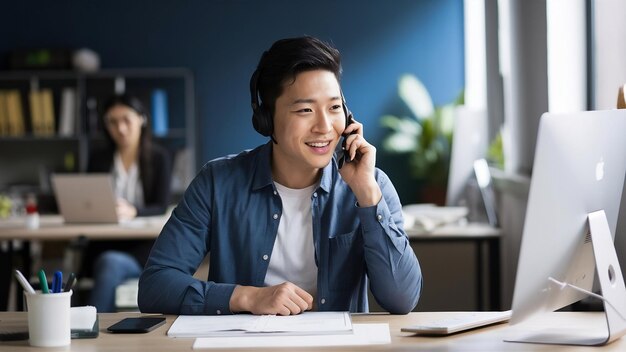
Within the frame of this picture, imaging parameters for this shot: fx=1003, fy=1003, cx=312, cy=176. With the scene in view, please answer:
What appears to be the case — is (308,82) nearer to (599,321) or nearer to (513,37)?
(599,321)

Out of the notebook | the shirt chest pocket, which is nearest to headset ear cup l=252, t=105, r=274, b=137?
the shirt chest pocket

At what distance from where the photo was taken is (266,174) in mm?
2355

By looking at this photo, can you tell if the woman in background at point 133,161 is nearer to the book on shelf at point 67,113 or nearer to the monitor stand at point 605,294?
the book on shelf at point 67,113

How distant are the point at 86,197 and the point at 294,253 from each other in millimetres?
2299

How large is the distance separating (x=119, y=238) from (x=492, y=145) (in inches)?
113

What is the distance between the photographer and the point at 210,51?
827 centimetres

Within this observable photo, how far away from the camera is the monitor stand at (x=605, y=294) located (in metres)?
1.74

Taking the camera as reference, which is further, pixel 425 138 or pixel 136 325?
pixel 425 138

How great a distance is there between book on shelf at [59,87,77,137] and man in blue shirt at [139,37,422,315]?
570 centimetres

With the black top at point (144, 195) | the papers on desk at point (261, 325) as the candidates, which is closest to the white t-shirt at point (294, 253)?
the papers on desk at point (261, 325)

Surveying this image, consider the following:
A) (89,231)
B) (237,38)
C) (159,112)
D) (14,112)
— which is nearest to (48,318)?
(89,231)

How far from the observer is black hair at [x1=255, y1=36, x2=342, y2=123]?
224 centimetres

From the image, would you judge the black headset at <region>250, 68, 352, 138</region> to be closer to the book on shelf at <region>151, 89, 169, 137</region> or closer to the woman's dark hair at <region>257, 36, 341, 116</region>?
the woman's dark hair at <region>257, 36, 341, 116</region>

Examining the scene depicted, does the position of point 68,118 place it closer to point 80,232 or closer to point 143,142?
point 143,142
